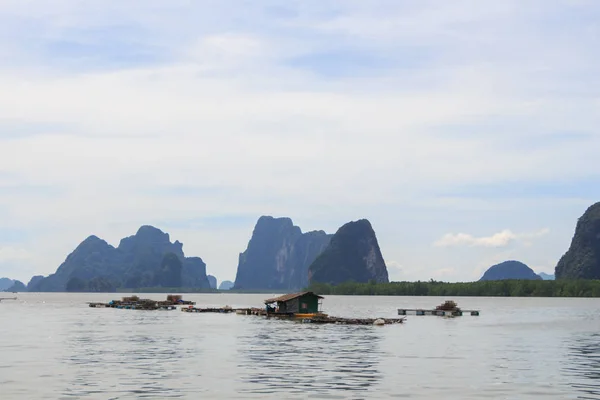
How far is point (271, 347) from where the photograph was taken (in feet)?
223

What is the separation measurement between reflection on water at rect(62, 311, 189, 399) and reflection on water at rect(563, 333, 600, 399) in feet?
69.5

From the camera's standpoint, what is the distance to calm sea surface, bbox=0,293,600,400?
42062 millimetres

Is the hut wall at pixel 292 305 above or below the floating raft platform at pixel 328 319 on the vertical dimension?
above

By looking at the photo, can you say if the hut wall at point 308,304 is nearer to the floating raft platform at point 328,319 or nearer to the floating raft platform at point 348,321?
the floating raft platform at point 328,319

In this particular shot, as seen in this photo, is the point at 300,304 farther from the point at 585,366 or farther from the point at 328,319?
the point at 585,366

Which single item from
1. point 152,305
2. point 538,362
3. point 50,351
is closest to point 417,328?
point 538,362

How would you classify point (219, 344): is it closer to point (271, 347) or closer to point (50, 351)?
point (271, 347)

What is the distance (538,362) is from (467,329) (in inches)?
1589

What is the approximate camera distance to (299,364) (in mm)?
54281

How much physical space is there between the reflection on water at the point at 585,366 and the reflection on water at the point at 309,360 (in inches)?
441

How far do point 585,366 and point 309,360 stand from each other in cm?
1838

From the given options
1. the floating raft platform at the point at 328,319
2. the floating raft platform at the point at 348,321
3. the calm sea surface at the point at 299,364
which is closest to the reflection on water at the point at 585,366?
the calm sea surface at the point at 299,364

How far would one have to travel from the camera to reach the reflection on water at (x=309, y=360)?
144ft

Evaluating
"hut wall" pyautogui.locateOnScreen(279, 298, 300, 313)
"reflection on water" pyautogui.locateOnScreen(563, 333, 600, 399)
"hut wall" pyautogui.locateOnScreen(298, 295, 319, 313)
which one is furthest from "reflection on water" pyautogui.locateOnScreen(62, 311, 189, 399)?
"hut wall" pyautogui.locateOnScreen(298, 295, 319, 313)
